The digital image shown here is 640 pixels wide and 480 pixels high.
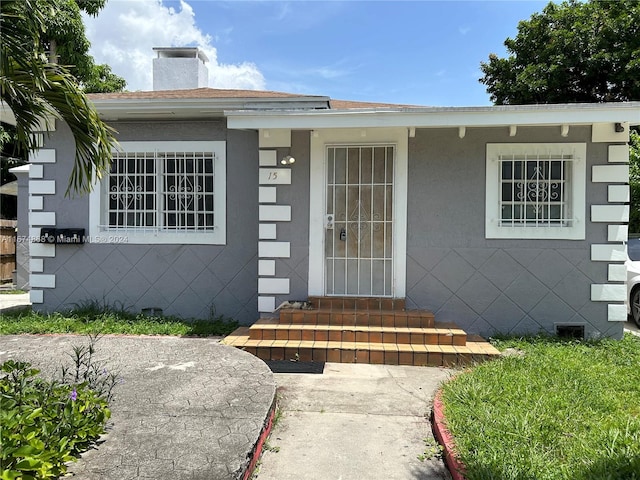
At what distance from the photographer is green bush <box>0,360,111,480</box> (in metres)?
2.01

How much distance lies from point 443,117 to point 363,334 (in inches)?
115

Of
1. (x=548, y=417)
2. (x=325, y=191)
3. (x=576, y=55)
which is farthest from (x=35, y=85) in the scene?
(x=576, y=55)

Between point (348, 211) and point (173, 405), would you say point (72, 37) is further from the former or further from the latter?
point (173, 405)

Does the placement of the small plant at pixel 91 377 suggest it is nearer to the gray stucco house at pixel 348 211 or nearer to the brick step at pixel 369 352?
the brick step at pixel 369 352

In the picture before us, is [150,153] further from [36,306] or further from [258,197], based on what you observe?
[36,306]

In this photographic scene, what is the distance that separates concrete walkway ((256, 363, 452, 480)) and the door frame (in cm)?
155

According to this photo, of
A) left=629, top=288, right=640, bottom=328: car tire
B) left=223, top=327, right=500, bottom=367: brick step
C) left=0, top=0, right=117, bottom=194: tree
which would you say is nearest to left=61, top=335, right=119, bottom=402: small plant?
left=0, top=0, right=117, bottom=194: tree

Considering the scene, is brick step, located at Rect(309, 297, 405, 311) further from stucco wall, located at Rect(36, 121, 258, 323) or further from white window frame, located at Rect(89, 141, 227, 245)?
white window frame, located at Rect(89, 141, 227, 245)

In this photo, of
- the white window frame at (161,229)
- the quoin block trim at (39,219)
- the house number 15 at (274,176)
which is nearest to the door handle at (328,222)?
the house number 15 at (274,176)

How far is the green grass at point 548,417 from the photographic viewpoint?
2533 mm

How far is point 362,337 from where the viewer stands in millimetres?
5328

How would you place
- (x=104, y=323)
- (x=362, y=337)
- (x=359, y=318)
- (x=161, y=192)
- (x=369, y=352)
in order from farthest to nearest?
(x=161, y=192), (x=104, y=323), (x=359, y=318), (x=362, y=337), (x=369, y=352)

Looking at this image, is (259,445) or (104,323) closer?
(259,445)

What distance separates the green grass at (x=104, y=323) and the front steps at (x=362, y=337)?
705 mm
